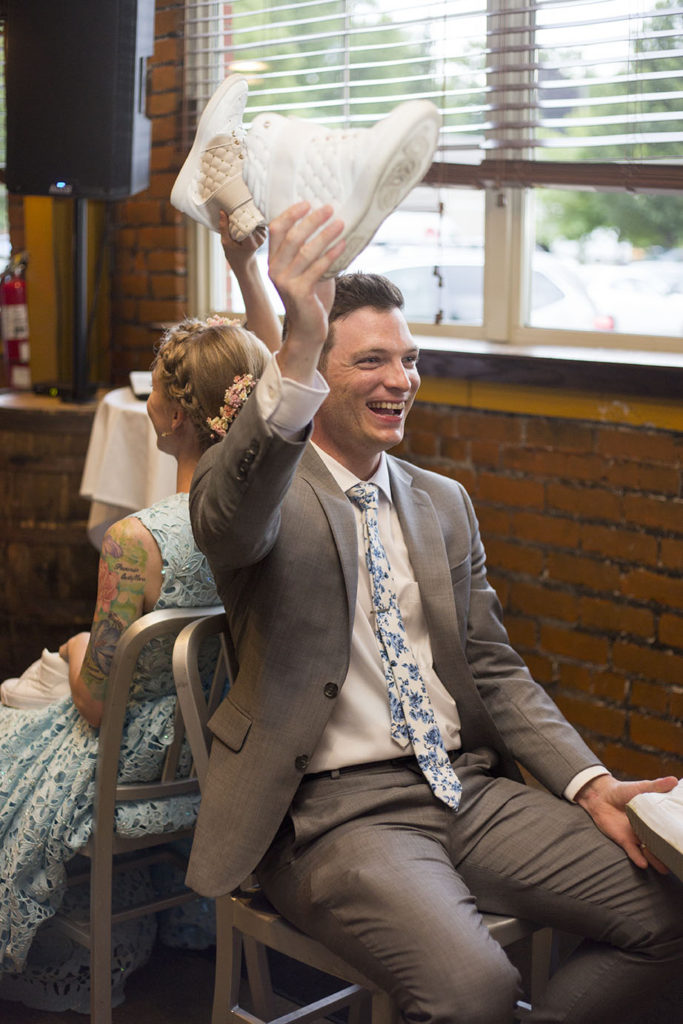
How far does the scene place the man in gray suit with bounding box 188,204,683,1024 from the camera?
142cm

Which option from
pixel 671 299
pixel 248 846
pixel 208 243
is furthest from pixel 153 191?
pixel 248 846

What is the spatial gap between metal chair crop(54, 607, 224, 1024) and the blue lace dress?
0.02 m

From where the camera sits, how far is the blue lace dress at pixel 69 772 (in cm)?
189

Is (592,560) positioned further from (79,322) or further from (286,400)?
(79,322)

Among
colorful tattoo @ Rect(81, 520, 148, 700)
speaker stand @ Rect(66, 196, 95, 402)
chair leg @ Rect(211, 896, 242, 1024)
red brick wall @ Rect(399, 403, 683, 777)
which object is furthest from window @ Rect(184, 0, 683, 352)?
chair leg @ Rect(211, 896, 242, 1024)

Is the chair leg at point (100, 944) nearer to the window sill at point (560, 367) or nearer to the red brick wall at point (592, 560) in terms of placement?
the red brick wall at point (592, 560)

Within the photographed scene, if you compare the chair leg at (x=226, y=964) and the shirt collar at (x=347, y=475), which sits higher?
the shirt collar at (x=347, y=475)

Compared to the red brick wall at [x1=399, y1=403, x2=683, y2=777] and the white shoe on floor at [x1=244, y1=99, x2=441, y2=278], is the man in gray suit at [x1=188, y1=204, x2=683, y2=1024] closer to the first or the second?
the white shoe on floor at [x1=244, y1=99, x2=441, y2=278]

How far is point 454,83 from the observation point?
9.48 ft

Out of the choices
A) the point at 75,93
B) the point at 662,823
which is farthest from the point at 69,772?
the point at 75,93

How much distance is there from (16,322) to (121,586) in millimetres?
2381

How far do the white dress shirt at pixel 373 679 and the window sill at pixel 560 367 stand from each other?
83cm

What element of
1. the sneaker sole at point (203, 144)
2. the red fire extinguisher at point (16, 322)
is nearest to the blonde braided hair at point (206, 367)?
the sneaker sole at point (203, 144)

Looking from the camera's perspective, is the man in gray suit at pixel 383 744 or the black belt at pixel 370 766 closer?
the man in gray suit at pixel 383 744
